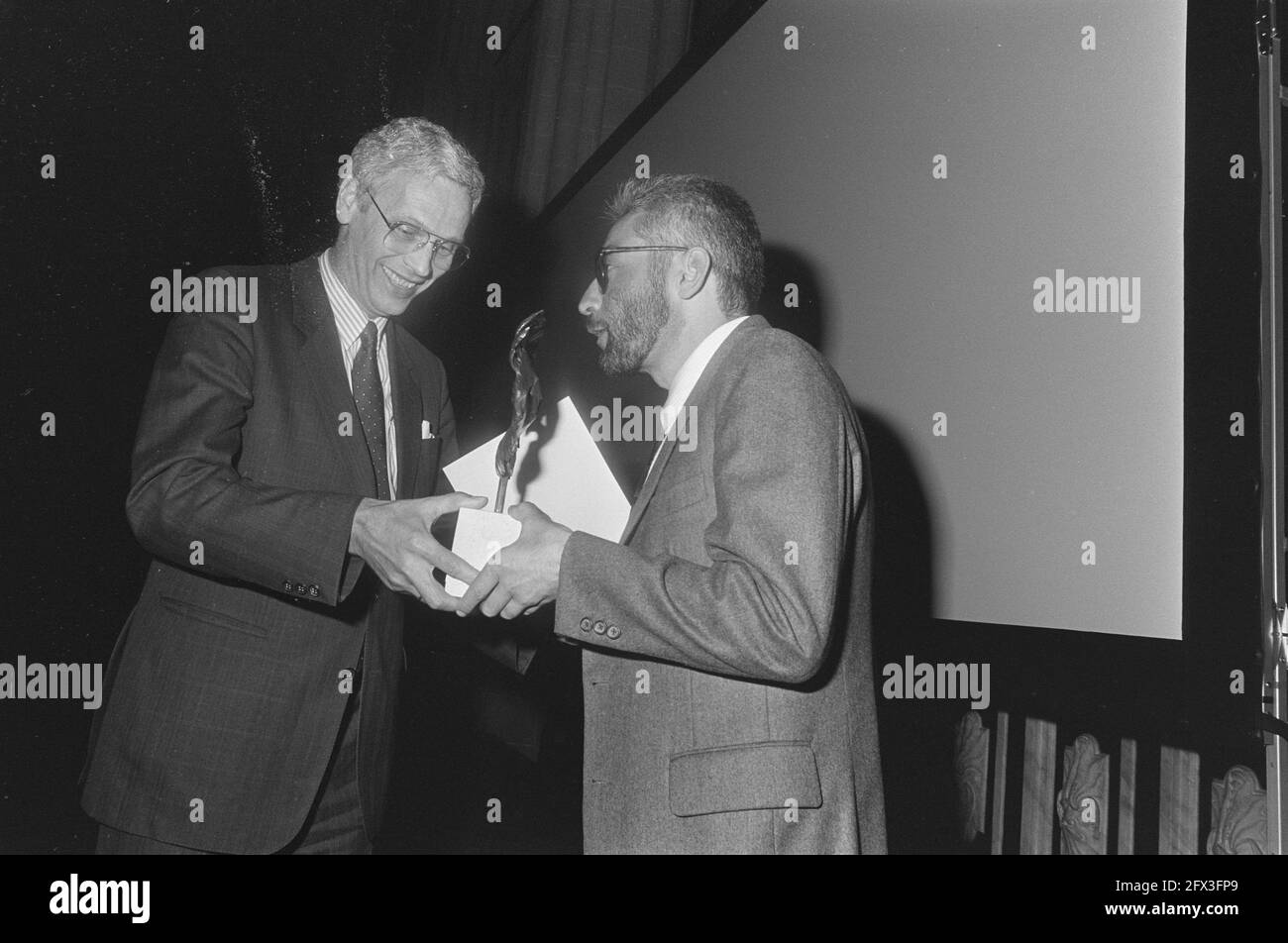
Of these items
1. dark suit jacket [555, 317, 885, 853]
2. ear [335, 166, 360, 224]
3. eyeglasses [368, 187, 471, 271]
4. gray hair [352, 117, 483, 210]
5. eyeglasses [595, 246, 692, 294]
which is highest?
gray hair [352, 117, 483, 210]

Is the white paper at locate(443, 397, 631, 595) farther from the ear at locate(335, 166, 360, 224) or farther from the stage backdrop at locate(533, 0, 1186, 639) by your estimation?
the stage backdrop at locate(533, 0, 1186, 639)

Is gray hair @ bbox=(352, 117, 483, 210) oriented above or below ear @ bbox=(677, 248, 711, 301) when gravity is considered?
above

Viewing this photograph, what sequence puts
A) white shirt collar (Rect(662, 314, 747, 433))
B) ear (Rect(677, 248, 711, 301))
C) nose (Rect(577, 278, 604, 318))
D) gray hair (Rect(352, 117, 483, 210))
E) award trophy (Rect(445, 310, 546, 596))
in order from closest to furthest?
award trophy (Rect(445, 310, 546, 596)) → white shirt collar (Rect(662, 314, 747, 433)) → ear (Rect(677, 248, 711, 301)) → nose (Rect(577, 278, 604, 318)) → gray hair (Rect(352, 117, 483, 210))

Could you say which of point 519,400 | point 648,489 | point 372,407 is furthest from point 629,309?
point 372,407

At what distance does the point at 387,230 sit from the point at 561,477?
655mm

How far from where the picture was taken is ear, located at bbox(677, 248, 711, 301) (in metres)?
1.69

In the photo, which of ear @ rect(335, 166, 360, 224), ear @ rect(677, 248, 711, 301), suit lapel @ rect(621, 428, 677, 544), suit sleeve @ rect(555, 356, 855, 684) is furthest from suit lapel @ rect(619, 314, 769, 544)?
ear @ rect(335, 166, 360, 224)

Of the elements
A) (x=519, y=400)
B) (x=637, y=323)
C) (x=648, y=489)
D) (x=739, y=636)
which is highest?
(x=637, y=323)

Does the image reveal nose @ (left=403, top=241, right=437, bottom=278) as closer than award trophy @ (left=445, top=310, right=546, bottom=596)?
No

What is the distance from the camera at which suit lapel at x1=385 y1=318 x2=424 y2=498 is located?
1.87m

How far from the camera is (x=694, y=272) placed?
1696 mm

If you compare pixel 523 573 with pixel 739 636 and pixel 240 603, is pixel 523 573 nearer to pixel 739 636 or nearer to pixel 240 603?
pixel 739 636

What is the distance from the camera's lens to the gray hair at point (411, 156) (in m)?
1.92

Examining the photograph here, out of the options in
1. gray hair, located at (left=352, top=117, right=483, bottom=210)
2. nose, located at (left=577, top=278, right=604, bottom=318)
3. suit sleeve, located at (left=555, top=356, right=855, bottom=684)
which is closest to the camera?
suit sleeve, located at (left=555, top=356, right=855, bottom=684)
